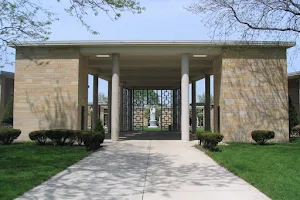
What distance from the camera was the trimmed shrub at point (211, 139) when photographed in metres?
14.5

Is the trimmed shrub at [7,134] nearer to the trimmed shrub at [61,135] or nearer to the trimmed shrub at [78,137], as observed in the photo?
the trimmed shrub at [61,135]

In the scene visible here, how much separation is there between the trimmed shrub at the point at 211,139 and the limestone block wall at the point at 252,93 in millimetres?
4538

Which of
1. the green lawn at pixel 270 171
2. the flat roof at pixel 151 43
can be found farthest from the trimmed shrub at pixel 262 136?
the flat roof at pixel 151 43

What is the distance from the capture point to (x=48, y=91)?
772 inches

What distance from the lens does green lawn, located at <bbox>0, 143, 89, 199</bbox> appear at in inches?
287

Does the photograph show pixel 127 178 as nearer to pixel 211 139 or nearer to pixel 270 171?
pixel 270 171

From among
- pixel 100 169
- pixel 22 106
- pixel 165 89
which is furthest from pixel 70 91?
pixel 165 89

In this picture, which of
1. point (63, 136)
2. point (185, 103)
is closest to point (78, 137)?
point (63, 136)

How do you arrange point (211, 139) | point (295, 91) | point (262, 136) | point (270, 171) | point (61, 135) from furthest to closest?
point (295, 91), point (262, 136), point (61, 135), point (211, 139), point (270, 171)

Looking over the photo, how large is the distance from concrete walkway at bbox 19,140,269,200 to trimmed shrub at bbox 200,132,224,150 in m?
2.46

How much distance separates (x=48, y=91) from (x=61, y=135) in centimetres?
437

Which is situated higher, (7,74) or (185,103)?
(7,74)

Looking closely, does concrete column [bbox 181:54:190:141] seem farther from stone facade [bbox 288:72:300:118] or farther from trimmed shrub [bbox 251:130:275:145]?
stone facade [bbox 288:72:300:118]

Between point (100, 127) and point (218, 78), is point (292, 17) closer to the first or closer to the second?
point (218, 78)
